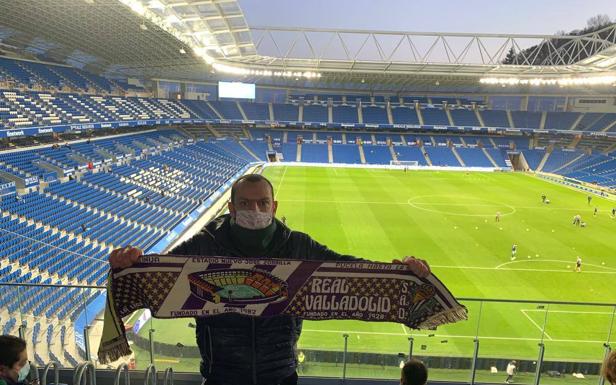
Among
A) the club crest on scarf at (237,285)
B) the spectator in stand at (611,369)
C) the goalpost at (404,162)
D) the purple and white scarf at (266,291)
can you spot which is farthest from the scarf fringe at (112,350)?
the goalpost at (404,162)

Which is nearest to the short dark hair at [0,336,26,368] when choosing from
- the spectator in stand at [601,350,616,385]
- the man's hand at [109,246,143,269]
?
the man's hand at [109,246,143,269]

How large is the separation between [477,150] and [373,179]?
27.4 meters

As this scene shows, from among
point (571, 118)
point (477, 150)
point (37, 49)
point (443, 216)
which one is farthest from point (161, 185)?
point (571, 118)

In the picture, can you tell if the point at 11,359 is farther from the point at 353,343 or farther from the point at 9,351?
the point at 353,343

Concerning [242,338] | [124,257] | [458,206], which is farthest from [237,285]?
Answer: [458,206]

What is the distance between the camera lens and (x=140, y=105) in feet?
169

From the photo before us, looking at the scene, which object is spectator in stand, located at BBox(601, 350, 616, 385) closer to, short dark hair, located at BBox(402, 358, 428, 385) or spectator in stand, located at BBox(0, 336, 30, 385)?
short dark hair, located at BBox(402, 358, 428, 385)

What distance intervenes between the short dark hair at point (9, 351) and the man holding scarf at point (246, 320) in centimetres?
93

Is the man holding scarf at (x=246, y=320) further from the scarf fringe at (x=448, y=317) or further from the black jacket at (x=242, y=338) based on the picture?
the scarf fringe at (x=448, y=317)

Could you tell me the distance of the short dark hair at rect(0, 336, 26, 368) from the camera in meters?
3.16

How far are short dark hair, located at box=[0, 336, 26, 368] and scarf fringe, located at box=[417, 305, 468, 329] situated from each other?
3.48 meters

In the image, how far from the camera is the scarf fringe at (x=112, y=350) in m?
3.53

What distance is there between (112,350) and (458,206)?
3680cm

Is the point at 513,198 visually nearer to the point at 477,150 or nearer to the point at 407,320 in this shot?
the point at 477,150
